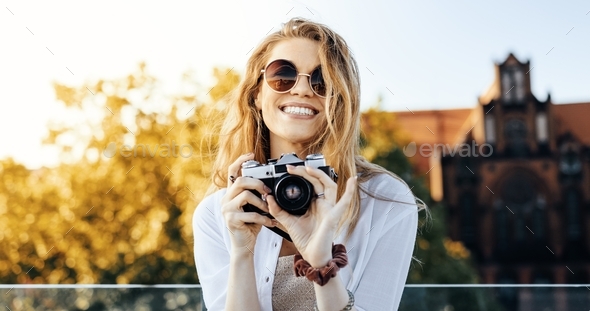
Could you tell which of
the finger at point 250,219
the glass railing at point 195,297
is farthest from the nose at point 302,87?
the glass railing at point 195,297

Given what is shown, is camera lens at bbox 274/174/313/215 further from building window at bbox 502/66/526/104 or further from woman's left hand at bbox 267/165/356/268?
building window at bbox 502/66/526/104

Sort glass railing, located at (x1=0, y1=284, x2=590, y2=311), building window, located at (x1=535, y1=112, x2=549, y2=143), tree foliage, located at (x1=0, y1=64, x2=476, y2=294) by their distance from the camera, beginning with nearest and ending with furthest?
glass railing, located at (x1=0, y1=284, x2=590, y2=311) → tree foliage, located at (x1=0, y1=64, x2=476, y2=294) → building window, located at (x1=535, y1=112, x2=549, y2=143)

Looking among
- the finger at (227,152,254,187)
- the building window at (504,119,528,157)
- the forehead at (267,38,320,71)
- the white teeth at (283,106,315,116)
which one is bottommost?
the finger at (227,152,254,187)

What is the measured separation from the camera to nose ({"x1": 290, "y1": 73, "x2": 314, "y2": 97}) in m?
1.35

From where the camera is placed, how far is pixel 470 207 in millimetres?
28219

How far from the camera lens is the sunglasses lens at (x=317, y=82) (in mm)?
1352

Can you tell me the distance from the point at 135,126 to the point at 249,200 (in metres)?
12.9

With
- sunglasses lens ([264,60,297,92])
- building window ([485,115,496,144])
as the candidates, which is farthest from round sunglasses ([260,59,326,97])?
building window ([485,115,496,144])

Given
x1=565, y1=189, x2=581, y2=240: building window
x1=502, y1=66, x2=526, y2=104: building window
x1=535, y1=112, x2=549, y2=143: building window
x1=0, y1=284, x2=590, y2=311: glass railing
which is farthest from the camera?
x1=535, y1=112, x2=549, y2=143: building window

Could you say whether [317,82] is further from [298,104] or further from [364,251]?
[364,251]

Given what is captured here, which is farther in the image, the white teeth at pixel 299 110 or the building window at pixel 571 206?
the building window at pixel 571 206

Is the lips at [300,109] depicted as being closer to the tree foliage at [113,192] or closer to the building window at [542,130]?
the tree foliage at [113,192]

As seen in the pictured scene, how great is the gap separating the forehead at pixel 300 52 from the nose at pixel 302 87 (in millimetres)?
22

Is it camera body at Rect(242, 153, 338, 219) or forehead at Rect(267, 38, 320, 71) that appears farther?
forehead at Rect(267, 38, 320, 71)
